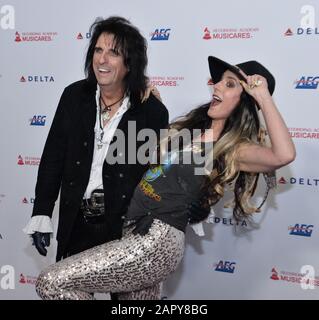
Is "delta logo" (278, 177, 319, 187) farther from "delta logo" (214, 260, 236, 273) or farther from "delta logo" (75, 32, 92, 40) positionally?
"delta logo" (75, 32, 92, 40)

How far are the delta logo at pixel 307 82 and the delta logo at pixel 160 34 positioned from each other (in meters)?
0.65

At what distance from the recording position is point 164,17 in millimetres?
2377

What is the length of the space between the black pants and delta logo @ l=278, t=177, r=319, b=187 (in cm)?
92

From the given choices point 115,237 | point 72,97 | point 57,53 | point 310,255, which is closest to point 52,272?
point 115,237

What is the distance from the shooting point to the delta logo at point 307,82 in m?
2.15

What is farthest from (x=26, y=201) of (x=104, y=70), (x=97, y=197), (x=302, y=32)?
(x=302, y=32)

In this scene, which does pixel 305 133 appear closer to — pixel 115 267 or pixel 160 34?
pixel 160 34

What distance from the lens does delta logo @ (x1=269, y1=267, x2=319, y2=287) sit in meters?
2.28

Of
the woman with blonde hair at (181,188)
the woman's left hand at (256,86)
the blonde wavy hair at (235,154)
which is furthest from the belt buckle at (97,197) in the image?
the woman's left hand at (256,86)

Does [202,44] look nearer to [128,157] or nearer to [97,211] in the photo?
[128,157]

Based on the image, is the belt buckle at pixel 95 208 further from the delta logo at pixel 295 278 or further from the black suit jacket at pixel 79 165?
the delta logo at pixel 295 278

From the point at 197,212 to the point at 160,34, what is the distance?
41.4 inches

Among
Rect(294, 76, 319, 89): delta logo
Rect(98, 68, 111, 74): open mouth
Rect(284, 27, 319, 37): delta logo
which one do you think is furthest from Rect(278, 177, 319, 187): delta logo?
Rect(98, 68, 111, 74): open mouth

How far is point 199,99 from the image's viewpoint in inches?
93.0
